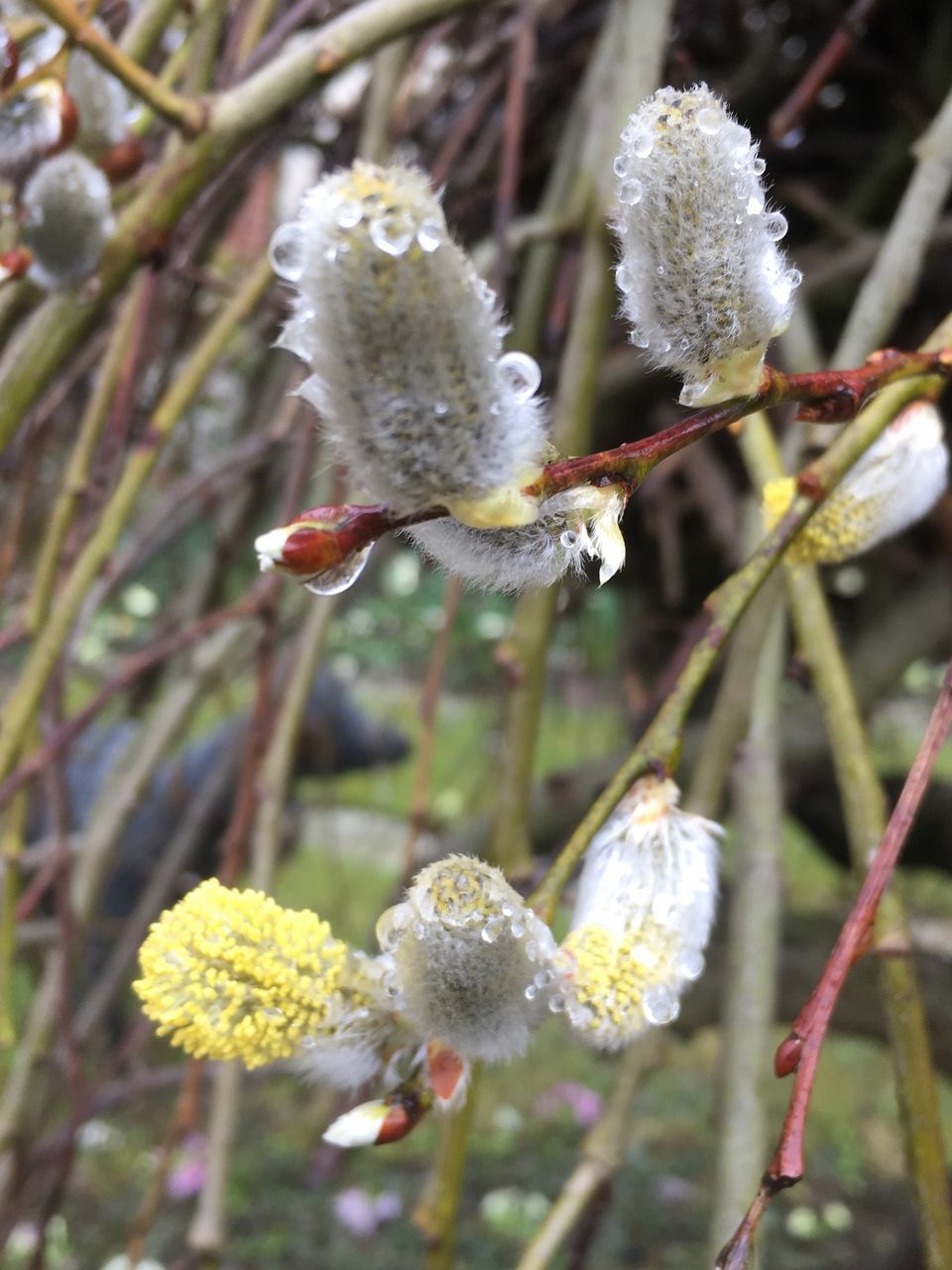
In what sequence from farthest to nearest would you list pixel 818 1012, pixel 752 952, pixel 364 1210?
pixel 364 1210 < pixel 752 952 < pixel 818 1012

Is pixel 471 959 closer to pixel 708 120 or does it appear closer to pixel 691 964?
pixel 691 964

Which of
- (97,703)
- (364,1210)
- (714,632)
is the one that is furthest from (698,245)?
(364,1210)

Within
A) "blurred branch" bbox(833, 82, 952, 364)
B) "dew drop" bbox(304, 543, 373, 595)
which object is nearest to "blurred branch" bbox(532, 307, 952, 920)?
"dew drop" bbox(304, 543, 373, 595)

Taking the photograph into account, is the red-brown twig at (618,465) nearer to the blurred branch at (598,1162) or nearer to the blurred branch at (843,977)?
the blurred branch at (843,977)

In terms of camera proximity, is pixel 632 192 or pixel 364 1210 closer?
pixel 632 192

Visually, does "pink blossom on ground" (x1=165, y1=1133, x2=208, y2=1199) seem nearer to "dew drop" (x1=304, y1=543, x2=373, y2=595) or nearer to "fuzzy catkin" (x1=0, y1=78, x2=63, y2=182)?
"fuzzy catkin" (x1=0, y1=78, x2=63, y2=182)

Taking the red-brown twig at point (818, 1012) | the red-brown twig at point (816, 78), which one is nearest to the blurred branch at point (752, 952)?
the red-brown twig at point (818, 1012)
